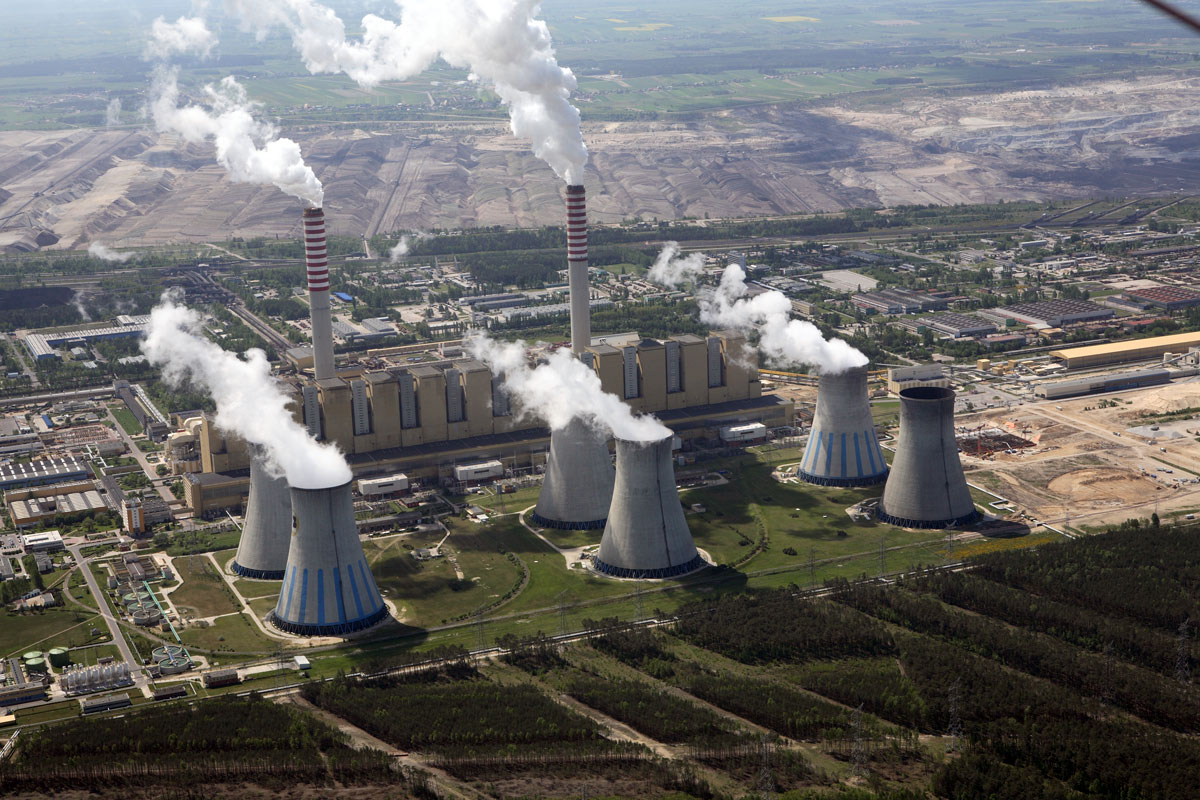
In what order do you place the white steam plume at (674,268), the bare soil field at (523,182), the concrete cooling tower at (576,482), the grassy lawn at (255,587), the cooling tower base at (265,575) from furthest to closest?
the bare soil field at (523,182) → the white steam plume at (674,268) → the concrete cooling tower at (576,482) → the cooling tower base at (265,575) → the grassy lawn at (255,587)

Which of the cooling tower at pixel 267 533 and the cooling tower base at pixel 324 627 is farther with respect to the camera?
the cooling tower at pixel 267 533

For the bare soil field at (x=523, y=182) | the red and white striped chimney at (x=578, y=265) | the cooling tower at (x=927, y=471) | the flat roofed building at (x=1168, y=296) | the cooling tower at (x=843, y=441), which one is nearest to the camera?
the cooling tower at (x=927, y=471)

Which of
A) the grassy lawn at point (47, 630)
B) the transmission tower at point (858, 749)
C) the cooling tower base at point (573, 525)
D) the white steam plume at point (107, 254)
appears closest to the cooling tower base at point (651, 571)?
the cooling tower base at point (573, 525)

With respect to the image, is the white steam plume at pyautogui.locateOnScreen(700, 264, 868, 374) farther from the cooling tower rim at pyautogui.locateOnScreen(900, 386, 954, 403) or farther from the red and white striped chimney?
the red and white striped chimney

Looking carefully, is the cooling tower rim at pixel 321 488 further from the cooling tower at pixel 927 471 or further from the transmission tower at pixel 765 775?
the cooling tower at pixel 927 471

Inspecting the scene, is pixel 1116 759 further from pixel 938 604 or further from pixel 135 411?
pixel 135 411

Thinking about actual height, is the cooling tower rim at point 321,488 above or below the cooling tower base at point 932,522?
above

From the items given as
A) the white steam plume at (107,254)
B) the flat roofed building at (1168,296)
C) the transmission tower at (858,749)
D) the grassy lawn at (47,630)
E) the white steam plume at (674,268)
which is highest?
the white steam plume at (107,254)
